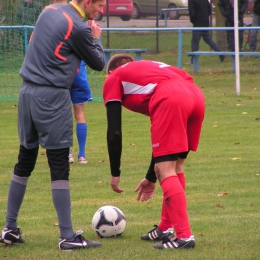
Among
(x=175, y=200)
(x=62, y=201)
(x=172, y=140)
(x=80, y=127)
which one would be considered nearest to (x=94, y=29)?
(x=172, y=140)

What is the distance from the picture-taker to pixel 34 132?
525 cm

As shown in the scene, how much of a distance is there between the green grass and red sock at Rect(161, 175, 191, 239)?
20 centimetres

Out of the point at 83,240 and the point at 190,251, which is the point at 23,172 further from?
the point at 190,251

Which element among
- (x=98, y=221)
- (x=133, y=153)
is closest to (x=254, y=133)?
(x=133, y=153)

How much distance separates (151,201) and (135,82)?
7.74ft

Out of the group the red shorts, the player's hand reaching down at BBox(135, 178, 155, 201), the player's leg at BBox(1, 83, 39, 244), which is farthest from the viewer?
the player's hand reaching down at BBox(135, 178, 155, 201)

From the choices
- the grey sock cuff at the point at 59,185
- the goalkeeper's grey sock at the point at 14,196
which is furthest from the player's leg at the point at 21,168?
the grey sock cuff at the point at 59,185

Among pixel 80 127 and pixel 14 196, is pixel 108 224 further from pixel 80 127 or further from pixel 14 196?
pixel 80 127

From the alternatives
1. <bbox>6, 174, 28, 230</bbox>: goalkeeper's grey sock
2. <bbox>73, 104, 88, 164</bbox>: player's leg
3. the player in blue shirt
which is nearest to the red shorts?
<bbox>6, 174, 28, 230</bbox>: goalkeeper's grey sock

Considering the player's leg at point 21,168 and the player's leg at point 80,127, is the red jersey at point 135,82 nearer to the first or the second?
the player's leg at point 21,168

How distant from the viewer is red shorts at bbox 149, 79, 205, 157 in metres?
4.99

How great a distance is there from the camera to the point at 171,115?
16.4ft

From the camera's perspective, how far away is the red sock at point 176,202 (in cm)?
505

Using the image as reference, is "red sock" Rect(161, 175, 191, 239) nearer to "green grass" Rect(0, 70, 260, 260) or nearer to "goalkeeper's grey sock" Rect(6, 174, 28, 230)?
"green grass" Rect(0, 70, 260, 260)
